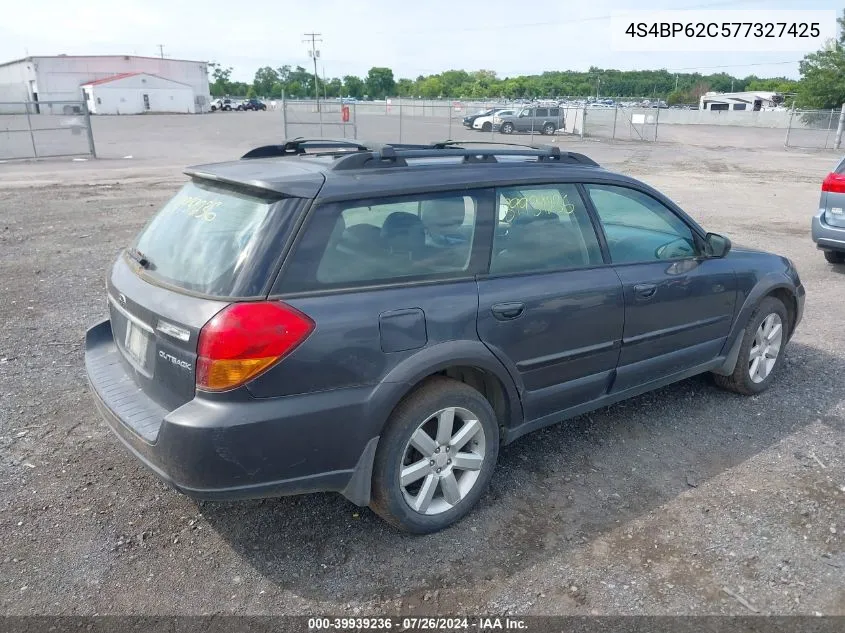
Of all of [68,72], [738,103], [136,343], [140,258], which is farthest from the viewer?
[68,72]

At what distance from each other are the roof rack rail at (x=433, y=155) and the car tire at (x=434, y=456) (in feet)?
3.43

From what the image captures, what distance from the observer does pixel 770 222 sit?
11.6m

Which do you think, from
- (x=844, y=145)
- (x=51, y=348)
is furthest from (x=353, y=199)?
(x=844, y=145)

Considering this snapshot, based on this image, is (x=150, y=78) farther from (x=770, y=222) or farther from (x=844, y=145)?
(x=770, y=222)

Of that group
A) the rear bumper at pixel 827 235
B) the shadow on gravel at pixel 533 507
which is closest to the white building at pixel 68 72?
the rear bumper at pixel 827 235

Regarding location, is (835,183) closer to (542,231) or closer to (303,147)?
(542,231)

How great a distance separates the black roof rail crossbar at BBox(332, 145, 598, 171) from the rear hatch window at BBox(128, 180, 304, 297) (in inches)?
17.2

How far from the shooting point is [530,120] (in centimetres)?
3678

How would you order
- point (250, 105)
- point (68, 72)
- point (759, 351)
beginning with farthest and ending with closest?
point (250, 105) < point (68, 72) < point (759, 351)

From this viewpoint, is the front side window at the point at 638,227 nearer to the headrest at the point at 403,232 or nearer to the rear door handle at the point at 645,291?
the rear door handle at the point at 645,291

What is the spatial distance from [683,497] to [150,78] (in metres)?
76.4

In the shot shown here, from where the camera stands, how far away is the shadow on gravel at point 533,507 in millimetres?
2877

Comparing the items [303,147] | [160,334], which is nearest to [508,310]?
[160,334]

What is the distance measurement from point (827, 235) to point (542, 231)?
6218mm
